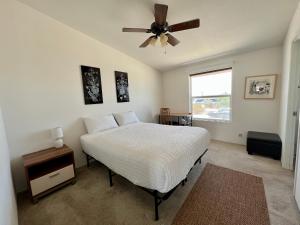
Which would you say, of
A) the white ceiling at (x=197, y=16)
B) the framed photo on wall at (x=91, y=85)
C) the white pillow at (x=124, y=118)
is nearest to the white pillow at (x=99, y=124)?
the white pillow at (x=124, y=118)

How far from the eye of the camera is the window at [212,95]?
3637 millimetres

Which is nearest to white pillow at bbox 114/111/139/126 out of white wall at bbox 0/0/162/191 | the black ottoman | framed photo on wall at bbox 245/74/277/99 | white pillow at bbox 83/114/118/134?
white pillow at bbox 83/114/118/134

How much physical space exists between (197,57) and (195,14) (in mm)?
1643

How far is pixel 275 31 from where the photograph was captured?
2.33m

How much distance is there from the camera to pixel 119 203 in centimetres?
176

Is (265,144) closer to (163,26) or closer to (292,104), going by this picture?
(292,104)

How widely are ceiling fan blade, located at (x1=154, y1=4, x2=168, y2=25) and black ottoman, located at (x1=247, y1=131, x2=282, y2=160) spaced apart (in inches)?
115

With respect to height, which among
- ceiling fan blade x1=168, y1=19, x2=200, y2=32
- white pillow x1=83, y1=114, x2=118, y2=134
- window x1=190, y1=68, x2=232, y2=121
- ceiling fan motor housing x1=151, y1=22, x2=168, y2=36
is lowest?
white pillow x1=83, y1=114, x2=118, y2=134

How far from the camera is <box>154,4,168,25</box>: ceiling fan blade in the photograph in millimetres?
1562

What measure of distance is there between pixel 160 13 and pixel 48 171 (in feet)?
8.89

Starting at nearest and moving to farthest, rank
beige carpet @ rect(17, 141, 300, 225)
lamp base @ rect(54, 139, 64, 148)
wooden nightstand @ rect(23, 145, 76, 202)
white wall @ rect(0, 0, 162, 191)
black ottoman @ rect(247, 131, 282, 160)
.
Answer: beige carpet @ rect(17, 141, 300, 225) < wooden nightstand @ rect(23, 145, 76, 202) < white wall @ rect(0, 0, 162, 191) < lamp base @ rect(54, 139, 64, 148) < black ottoman @ rect(247, 131, 282, 160)

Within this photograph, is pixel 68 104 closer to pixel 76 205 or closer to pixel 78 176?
pixel 78 176

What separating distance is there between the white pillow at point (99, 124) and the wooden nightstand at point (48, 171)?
584 millimetres

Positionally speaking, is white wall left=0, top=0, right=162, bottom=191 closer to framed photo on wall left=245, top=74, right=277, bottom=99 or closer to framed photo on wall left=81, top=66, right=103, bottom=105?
framed photo on wall left=81, top=66, right=103, bottom=105
